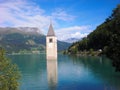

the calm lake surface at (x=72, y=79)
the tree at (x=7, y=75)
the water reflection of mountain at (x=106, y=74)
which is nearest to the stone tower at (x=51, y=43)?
the water reflection of mountain at (x=106, y=74)

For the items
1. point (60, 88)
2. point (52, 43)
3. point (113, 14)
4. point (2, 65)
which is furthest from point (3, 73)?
point (52, 43)

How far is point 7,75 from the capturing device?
18.4 m

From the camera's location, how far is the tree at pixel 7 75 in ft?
56.7

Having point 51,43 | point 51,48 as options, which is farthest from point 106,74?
point 51,43

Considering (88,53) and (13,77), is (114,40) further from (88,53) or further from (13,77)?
(88,53)

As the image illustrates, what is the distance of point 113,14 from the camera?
27.0 meters

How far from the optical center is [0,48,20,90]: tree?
17270 millimetres

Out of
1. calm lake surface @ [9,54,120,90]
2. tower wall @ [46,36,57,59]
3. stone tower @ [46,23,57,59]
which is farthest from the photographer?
stone tower @ [46,23,57,59]

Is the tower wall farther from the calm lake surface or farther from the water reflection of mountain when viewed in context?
the calm lake surface

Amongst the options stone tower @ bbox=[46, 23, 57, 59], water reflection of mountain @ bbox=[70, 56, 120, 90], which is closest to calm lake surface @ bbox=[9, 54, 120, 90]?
water reflection of mountain @ bbox=[70, 56, 120, 90]

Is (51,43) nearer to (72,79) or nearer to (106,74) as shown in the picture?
(106,74)

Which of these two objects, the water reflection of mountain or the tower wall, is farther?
the tower wall

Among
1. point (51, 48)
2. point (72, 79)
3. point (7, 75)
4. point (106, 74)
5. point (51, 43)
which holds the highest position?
point (51, 43)

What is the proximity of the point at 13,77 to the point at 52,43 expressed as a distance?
119878 mm
